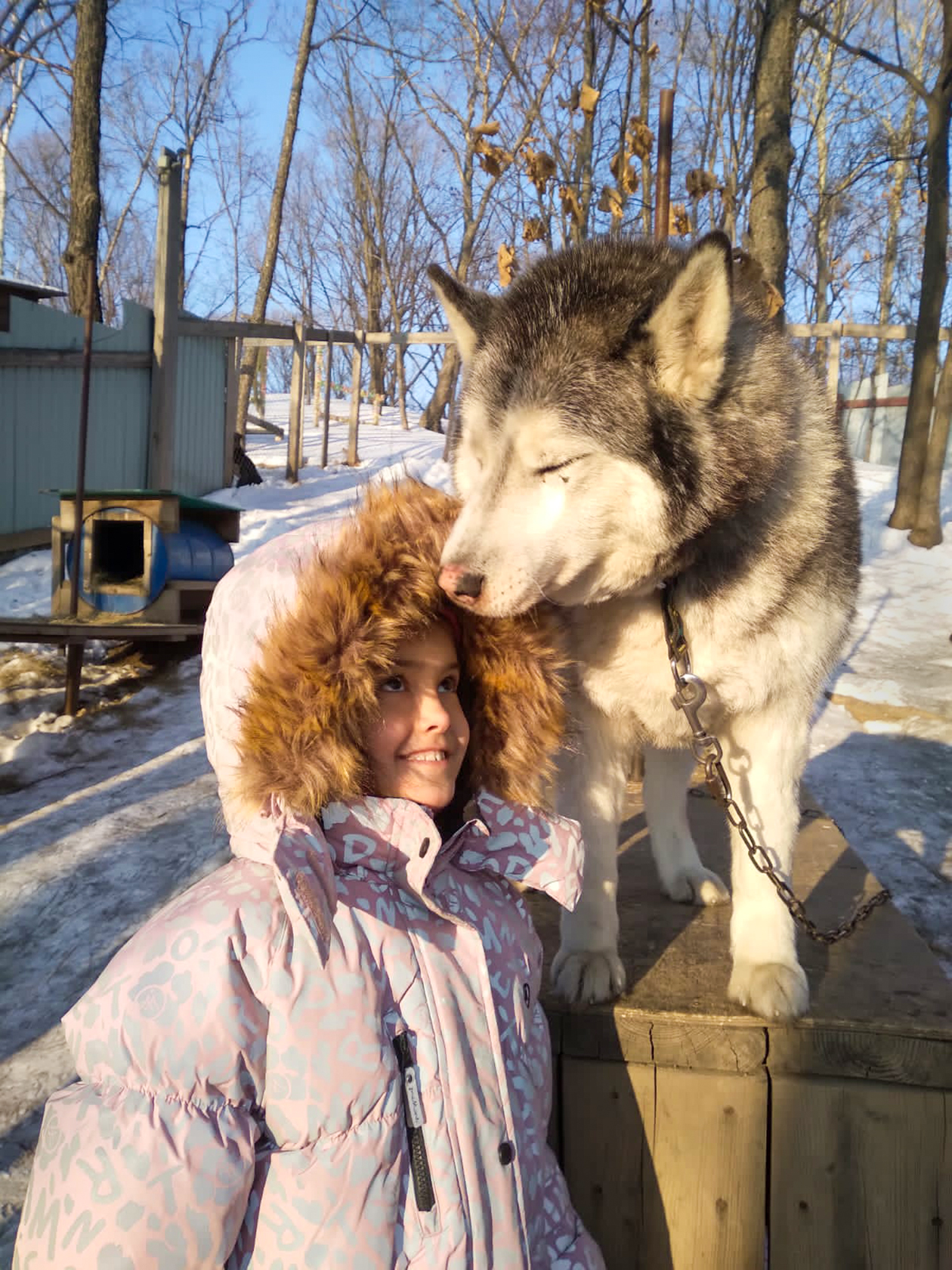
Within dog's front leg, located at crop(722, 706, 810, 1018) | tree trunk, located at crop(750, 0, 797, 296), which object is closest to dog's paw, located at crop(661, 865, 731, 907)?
dog's front leg, located at crop(722, 706, 810, 1018)

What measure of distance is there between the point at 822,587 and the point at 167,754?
162 inches

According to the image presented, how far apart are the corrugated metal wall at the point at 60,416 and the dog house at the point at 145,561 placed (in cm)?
201

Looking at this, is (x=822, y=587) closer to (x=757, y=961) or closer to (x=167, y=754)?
(x=757, y=961)

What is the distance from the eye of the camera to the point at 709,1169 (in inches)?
73.1

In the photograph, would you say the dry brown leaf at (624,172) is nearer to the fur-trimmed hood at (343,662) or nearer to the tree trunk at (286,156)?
the fur-trimmed hood at (343,662)

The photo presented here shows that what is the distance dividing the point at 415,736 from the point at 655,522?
0.59m

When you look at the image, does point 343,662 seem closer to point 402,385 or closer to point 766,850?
point 766,850

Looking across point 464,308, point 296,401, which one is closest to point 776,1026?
point 464,308

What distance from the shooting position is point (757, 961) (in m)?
1.92

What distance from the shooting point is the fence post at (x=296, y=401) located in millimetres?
12102

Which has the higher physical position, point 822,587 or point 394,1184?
point 822,587

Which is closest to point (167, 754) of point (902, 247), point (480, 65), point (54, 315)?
point (54, 315)

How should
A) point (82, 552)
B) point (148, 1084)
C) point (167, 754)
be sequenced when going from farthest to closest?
point (82, 552), point (167, 754), point (148, 1084)

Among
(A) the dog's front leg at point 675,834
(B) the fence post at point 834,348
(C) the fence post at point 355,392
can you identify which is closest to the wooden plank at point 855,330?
(B) the fence post at point 834,348
